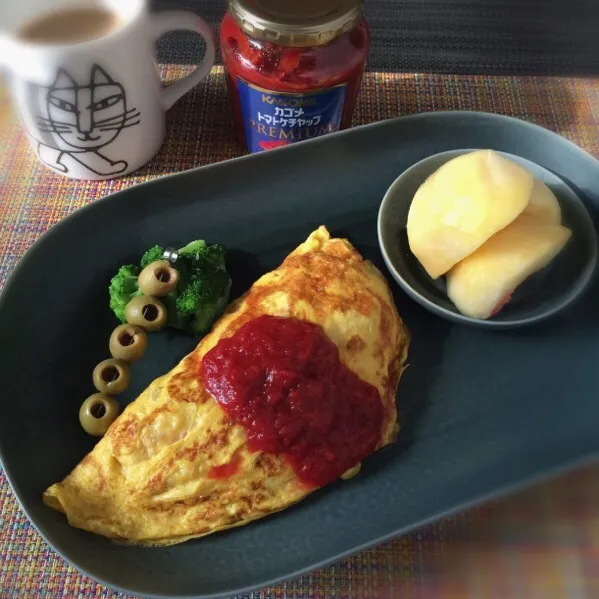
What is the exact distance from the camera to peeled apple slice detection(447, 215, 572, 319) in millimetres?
1570

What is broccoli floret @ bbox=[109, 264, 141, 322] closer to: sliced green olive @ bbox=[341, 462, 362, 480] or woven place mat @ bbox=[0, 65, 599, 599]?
woven place mat @ bbox=[0, 65, 599, 599]

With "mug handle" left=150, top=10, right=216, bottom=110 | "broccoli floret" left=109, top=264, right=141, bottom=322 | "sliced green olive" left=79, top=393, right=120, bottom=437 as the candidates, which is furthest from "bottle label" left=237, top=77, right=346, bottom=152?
"sliced green olive" left=79, top=393, right=120, bottom=437

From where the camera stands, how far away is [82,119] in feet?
5.77

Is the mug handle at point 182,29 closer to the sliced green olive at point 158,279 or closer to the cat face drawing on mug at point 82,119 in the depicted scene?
the cat face drawing on mug at point 82,119

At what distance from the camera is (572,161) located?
6.29 ft

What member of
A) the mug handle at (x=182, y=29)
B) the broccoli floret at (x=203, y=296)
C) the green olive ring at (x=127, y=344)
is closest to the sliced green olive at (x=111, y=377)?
the green olive ring at (x=127, y=344)

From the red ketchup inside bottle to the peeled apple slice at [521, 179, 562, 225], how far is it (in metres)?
0.67

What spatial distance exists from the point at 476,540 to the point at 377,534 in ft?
2.62

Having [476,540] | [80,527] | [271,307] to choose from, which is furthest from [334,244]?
[476,540]

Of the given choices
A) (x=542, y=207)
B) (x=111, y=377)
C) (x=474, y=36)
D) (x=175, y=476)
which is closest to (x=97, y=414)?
(x=111, y=377)

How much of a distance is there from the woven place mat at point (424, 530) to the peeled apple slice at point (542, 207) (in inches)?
29.2

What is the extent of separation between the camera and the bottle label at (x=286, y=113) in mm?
1798

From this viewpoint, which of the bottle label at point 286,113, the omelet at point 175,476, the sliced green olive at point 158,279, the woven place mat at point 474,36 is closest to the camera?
the omelet at point 175,476

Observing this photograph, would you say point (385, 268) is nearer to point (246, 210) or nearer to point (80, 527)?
point (246, 210)
